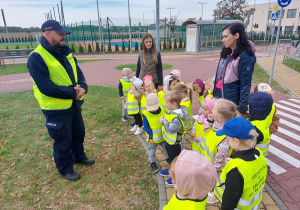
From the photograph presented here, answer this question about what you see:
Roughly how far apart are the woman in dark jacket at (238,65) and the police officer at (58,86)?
2253 mm

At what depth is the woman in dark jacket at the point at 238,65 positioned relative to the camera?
288cm

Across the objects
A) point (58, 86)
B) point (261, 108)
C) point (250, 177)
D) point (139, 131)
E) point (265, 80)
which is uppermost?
point (58, 86)

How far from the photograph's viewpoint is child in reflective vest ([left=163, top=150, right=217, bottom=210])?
1.51 meters

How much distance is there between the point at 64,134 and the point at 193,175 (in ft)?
7.67

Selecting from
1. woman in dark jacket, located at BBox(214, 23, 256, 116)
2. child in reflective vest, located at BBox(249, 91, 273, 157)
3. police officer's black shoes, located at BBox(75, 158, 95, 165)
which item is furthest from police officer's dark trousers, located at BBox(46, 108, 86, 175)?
child in reflective vest, located at BBox(249, 91, 273, 157)

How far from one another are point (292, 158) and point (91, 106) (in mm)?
5728

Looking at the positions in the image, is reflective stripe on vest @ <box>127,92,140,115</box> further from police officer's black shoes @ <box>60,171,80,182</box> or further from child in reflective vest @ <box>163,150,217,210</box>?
child in reflective vest @ <box>163,150,217,210</box>

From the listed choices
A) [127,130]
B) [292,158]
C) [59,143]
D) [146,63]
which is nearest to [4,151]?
[59,143]

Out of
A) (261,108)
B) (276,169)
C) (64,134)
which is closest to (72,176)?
(64,134)

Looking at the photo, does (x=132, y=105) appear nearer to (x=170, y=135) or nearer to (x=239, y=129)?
(x=170, y=135)

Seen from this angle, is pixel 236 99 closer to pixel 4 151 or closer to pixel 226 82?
pixel 226 82

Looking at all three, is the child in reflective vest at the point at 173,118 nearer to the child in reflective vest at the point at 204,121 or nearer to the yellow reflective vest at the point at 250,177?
the child in reflective vest at the point at 204,121

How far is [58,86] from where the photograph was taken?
9.35ft

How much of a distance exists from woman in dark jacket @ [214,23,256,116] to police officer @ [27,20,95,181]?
2253mm
